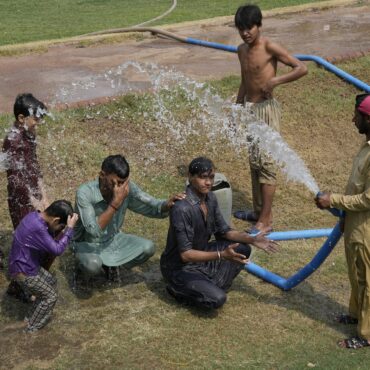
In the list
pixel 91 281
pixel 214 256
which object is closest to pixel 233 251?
pixel 214 256

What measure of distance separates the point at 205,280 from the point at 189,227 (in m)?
0.42

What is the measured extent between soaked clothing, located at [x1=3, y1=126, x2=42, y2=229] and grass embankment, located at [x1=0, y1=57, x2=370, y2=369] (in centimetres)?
65

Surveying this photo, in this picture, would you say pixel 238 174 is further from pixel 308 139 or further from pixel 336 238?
pixel 336 238

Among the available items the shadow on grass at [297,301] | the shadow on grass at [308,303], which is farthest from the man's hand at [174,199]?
the shadow on grass at [308,303]

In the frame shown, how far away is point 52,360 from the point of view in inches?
182

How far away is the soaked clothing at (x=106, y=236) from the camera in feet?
17.1

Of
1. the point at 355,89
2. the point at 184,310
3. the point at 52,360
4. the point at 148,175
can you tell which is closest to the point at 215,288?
the point at 184,310

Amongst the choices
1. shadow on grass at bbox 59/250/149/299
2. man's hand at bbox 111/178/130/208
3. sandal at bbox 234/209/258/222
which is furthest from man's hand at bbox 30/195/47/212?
sandal at bbox 234/209/258/222

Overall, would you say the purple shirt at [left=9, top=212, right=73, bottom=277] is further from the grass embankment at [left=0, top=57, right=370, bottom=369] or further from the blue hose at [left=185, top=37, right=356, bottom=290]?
the blue hose at [left=185, top=37, right=356, bottom=290]

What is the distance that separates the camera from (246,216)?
22.6 ft

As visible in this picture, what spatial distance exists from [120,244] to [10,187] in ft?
3.15

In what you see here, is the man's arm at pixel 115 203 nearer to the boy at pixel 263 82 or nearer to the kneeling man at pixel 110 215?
the kneeling man at pixel 110 215

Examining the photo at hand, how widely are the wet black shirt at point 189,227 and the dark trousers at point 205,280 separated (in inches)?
2.8

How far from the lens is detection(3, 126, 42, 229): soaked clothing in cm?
528
